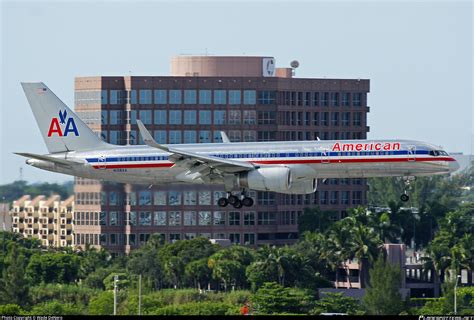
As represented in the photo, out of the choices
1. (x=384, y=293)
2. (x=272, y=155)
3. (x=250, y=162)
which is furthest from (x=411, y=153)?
(x=384, y=293)

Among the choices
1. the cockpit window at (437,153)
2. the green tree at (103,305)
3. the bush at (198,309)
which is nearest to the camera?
the cockpit window at (437,153)

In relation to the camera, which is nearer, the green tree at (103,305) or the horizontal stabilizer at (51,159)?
the horizontal stabilizer at (51,159)

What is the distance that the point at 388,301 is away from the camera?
174 m

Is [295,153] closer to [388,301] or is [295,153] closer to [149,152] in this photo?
[149,152]

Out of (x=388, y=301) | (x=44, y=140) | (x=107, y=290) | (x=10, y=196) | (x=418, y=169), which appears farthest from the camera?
(x=107, y=290)

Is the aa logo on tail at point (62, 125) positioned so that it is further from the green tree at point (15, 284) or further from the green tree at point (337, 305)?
the green tree at point (15, 284)

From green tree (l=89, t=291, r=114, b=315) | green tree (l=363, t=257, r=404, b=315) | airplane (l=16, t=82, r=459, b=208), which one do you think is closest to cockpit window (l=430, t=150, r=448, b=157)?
airplane (l=16, t=82, r=459, b=208)

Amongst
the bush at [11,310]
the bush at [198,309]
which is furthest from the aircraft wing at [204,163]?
the bush at [198,309]

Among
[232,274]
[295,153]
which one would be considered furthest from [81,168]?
Result: [232,274]

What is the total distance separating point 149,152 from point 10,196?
35.1m

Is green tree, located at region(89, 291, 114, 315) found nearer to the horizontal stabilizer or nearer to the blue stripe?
the horizontal stabilizer

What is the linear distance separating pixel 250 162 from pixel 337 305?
43.1 meters

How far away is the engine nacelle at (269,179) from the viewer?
128125 millimetres

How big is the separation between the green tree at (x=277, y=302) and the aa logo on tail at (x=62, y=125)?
33482mm
